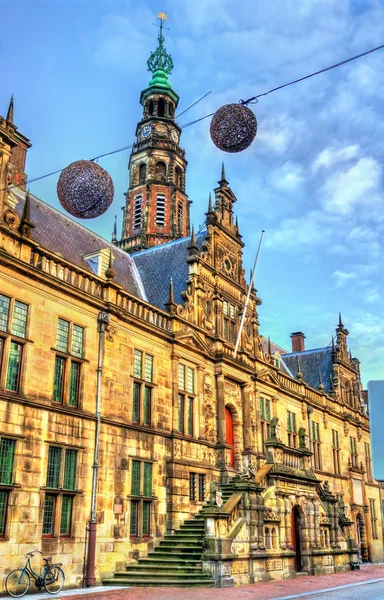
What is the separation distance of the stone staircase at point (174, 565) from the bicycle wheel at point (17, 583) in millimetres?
3709

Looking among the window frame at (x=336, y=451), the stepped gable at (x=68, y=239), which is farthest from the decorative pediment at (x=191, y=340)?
the window frame at (x=336, y=451)

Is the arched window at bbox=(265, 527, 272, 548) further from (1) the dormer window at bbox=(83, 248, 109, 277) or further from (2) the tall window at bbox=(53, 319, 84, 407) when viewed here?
(1) the dormer window at bbox=(83, 248, 109, 277)

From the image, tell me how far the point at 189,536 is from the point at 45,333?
9522mm

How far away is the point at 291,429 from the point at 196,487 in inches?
490

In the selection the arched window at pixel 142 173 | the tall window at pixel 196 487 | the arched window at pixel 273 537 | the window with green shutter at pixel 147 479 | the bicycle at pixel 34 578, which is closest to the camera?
the bicycle at pixel 34 578

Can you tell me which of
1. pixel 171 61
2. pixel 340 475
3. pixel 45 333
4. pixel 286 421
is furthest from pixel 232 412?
pixel 171 61

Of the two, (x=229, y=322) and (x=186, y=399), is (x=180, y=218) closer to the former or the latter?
(x=229, y=322)

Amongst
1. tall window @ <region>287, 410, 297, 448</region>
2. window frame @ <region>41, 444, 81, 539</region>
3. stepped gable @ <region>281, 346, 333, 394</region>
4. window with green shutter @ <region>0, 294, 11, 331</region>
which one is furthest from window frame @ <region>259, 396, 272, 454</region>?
window with green shutter @ <region>0, 294, 11, 331</region>

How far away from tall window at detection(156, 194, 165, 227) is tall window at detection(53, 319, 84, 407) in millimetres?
25187

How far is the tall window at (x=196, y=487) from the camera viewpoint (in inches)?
1005

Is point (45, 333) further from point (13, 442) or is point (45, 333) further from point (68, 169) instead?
point (68, 169)

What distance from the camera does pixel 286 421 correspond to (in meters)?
36.1

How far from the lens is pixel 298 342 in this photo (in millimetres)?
53031

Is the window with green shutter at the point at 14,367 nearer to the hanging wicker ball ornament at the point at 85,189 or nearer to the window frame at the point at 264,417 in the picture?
the hanging wicker ball ornament at the point at 85,189
